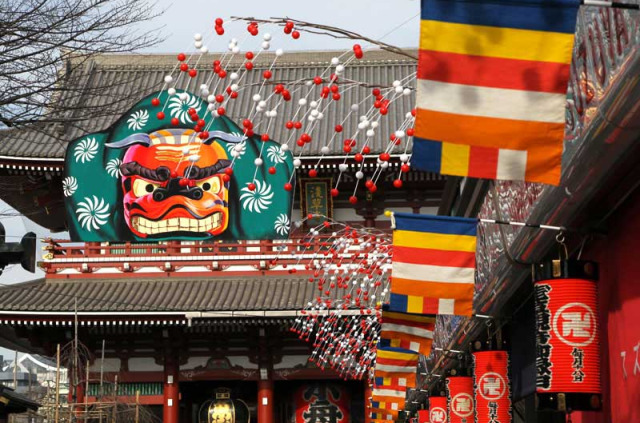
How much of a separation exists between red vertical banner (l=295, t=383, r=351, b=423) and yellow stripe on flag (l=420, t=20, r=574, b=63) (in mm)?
23181

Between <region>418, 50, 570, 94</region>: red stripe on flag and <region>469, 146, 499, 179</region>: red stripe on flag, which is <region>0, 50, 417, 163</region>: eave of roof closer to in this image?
<region>469, 146, 499, 179</region>: red stripe on flag

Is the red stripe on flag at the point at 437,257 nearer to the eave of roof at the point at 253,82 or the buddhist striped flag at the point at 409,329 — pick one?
the buddhist striped flag at the point at 409,329

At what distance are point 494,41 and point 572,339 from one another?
2760 mm

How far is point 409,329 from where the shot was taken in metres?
14.4

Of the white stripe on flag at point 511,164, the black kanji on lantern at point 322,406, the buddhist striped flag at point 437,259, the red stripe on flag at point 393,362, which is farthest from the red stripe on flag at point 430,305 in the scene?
the black kanji on lantern at point 322,406

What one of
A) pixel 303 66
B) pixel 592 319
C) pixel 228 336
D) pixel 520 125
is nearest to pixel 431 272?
pixel 592 319

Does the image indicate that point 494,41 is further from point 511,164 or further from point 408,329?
point 408,329

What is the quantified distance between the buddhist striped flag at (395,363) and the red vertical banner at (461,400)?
0.89 meters

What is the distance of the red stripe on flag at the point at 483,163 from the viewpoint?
5.82 meters

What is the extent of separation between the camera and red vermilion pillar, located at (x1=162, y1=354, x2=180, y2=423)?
26.7m

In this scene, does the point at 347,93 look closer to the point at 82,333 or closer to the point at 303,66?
the point at 303,66

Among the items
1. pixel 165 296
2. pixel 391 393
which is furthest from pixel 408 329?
pixel 165 296

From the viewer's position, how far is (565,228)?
7.88 m

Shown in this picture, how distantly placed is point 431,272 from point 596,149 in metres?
3.41
